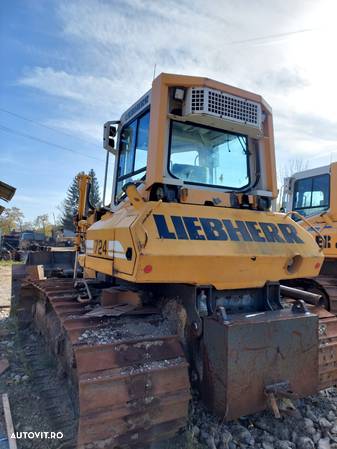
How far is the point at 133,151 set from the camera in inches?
152

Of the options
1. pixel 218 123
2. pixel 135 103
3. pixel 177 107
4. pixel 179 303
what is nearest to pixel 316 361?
pixel 179 303

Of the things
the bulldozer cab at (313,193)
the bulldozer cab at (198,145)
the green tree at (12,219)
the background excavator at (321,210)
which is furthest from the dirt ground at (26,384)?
the green tree at (12,219)

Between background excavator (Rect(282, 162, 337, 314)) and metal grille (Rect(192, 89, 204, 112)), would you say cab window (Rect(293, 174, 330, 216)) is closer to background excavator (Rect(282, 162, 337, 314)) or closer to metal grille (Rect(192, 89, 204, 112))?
background excavator (Rect(282, 162, 337, 314))

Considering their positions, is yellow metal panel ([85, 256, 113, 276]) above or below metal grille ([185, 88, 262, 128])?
below

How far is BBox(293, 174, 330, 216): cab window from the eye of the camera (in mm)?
6363

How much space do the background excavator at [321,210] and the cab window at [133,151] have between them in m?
2.64

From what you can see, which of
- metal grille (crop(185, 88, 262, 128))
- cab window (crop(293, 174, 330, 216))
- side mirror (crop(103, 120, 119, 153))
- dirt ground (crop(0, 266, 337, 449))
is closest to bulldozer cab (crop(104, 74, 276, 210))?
metal grille (crop(185, 88, 262, 128))

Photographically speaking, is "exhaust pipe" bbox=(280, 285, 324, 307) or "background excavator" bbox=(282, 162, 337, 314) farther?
"background excavator" bbox=(282, 162, 337, 314)

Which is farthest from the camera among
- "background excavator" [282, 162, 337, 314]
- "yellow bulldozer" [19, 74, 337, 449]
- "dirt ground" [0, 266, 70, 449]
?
"background excavator" [282, 162, 337, 314]

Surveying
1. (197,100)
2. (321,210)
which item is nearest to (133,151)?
(197,100)

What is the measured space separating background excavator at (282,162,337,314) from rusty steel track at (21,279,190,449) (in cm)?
330

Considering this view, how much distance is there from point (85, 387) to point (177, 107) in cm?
249

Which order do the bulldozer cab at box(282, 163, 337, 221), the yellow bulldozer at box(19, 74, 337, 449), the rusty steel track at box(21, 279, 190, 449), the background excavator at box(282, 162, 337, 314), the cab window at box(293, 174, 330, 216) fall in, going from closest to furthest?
the rusty steel track at box(21, 279, 190, 449) < the yellow bulldozer at box(19, 74, 337, 449) < the background excavator at box(282, 162, 337, 314) < the bulldozer cab at box(282, 163, 337, 221) < the cab window at box(293, 174, 330, 216)

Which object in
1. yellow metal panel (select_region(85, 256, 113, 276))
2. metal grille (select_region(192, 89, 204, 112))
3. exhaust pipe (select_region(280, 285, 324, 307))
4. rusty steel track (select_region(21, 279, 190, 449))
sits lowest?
rusty steel track (select_region(21, 279, 190, 449))
